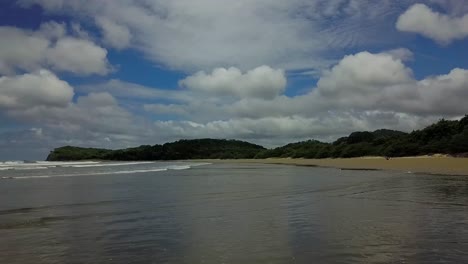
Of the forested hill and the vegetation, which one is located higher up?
the forested hill

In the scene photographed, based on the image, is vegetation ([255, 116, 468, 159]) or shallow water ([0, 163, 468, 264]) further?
vegetation ([255, 116, 468, 159])

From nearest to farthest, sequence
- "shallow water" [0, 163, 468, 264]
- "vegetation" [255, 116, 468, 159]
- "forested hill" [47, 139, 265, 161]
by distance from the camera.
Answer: "shallow water" [0, 163, 468, 264], "vegetation" [255, 116, 468, 159], "forested hill" [47, 139, 265, 161]

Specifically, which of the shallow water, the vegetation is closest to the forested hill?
the vegetation

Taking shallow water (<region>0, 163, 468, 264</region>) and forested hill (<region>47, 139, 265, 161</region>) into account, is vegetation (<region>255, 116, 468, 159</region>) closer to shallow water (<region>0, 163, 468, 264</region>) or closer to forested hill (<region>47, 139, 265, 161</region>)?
shallow water (<region>0, 163, 468, 264</region>)

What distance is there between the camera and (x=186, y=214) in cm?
1509

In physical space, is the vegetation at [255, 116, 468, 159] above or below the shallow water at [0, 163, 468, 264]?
above

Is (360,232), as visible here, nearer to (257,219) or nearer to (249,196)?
(257,219)

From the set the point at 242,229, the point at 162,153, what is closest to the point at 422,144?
the point at 242,229

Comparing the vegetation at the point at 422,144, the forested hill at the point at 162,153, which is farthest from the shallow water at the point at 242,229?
the forested hill at the point at 162,153

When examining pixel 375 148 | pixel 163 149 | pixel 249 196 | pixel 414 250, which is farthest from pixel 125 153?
pixel 414 250

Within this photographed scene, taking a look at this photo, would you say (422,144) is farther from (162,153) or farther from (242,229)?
(162,153)

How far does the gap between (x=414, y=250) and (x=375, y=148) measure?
241 feet

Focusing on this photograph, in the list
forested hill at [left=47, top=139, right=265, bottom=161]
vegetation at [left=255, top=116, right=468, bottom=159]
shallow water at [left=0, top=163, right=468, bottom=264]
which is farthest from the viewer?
forested hill at [left=47, top=139, right=265, bottom=161]

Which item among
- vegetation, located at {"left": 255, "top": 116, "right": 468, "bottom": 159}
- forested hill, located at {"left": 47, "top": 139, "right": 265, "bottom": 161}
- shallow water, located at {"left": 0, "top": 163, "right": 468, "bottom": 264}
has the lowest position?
shallow water, located at {"left": 0, "top": 163, "right": 468, "bottom": 264}
